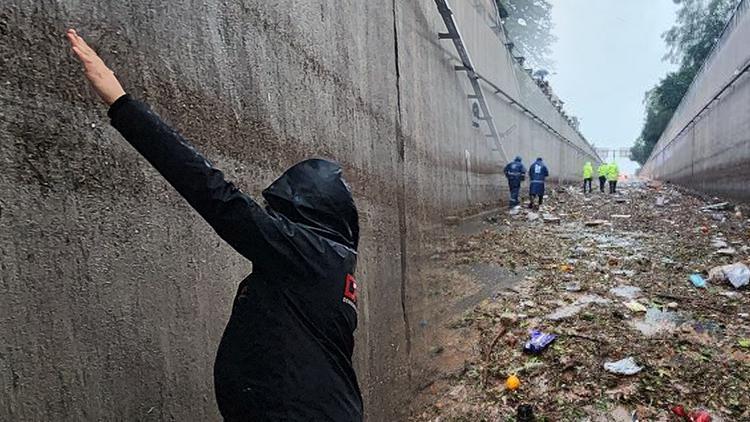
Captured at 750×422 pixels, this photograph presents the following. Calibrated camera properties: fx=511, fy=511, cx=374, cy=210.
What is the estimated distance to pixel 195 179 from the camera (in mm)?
1142

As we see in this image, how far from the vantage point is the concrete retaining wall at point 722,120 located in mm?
10914

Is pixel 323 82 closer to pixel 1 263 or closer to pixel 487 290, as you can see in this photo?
pixel 1 263

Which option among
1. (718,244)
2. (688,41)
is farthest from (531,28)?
(718,244)

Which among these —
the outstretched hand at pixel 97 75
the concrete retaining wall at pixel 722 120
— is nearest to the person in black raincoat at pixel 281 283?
the outstretched hand at pixel 97 75

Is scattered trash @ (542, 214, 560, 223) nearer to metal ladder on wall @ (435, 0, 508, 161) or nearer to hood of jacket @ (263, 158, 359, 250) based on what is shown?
metal ladder on wall @ (435, 0, 508, 161)

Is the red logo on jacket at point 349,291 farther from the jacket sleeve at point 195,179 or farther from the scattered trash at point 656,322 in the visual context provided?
the scattered trash at point 656,322

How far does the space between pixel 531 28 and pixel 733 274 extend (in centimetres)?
3710

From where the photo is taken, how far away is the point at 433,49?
22.1ft

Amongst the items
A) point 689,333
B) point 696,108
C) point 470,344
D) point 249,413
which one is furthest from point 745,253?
point 696,108

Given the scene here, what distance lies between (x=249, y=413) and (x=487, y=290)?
553 cm

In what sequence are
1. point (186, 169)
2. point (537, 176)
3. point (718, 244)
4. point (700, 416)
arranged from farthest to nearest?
point (537, 176)
point (718, 244)
point (700, 416)
point (186, 169)

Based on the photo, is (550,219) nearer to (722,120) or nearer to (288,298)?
(722,120)

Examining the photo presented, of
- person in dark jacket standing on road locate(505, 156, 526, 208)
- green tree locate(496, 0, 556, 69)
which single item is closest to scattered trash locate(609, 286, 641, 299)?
person in dark jacket standing on road locate(505, 156, 526, 208)

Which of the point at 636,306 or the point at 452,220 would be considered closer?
the point at 636,306
